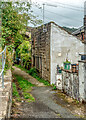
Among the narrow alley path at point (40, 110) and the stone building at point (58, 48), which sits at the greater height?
the stone building at point (58, 48)

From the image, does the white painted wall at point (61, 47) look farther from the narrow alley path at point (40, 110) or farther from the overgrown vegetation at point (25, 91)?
the narrow alley path at point (40, 110)

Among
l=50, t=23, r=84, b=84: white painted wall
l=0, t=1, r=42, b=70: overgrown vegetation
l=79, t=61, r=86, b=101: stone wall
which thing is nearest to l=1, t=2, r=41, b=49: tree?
l=0, t=1, r=42, b=70: overgrown vegetation

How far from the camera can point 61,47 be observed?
1002cm

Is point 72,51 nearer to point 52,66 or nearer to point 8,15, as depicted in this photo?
point 52,66

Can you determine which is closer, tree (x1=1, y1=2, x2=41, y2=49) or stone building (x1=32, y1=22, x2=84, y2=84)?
tree (x1=1, y1=2, x2=41, y2=49)

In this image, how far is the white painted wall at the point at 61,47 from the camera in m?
9.84

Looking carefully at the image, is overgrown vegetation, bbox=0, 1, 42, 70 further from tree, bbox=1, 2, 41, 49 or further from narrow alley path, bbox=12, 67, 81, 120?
narrow alley path, bbox=12, 67, 81, 120

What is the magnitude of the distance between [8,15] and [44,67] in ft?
17.6

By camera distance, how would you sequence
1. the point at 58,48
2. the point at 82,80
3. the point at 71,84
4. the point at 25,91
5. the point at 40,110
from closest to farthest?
the point at 40,110, the point at 82,80, the point at 71,84, the point at 25,91, the point at 58,48

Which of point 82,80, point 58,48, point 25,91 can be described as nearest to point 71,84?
point 82,80

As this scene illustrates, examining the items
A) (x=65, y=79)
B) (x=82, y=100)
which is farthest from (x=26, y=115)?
(x=65, y=79)

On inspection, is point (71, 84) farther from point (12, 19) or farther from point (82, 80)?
point (12, 19)

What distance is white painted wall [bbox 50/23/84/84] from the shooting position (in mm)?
9844

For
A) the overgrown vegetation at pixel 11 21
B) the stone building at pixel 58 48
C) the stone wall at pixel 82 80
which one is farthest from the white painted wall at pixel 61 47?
the stone wall at pixel 82 80
